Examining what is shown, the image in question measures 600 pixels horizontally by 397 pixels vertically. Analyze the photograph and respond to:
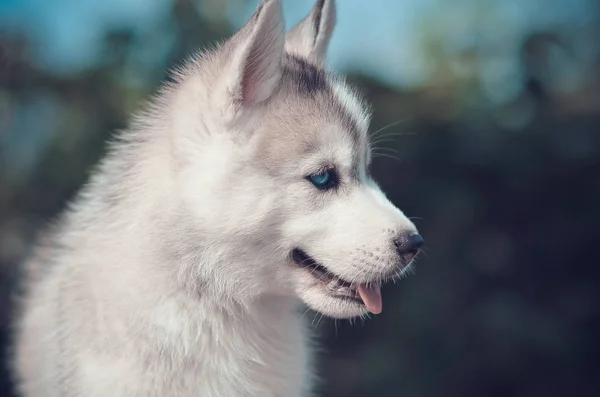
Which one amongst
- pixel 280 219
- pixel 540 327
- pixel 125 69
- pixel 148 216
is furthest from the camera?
pixel 125 69

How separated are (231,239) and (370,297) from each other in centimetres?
42

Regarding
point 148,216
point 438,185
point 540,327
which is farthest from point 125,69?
point 540,327

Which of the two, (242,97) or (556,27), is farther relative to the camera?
(556,27)

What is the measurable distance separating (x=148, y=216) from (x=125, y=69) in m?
2.26

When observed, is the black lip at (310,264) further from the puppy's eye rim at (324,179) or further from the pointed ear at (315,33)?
the pointed ear at (315,33)

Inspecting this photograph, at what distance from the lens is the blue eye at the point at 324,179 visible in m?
1.97

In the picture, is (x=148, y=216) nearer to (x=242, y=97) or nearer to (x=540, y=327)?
(x=242, y=97)

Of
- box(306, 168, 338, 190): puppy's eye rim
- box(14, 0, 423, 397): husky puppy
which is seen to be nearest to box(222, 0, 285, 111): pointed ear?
box(14, 0, 423, 397): husky puppy

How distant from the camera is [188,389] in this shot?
Result: 204 centimetres

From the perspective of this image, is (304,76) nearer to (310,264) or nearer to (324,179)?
(324,179)

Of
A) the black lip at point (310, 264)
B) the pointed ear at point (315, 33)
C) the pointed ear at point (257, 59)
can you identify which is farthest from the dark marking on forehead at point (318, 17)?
the black lip at point (310, 264)

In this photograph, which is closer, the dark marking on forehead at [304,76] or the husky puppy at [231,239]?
the husky puppy at [231,239]

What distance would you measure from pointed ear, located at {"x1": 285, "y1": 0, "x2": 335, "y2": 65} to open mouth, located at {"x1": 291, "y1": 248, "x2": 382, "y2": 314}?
2.31 ft

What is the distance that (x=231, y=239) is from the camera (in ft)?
6.40
